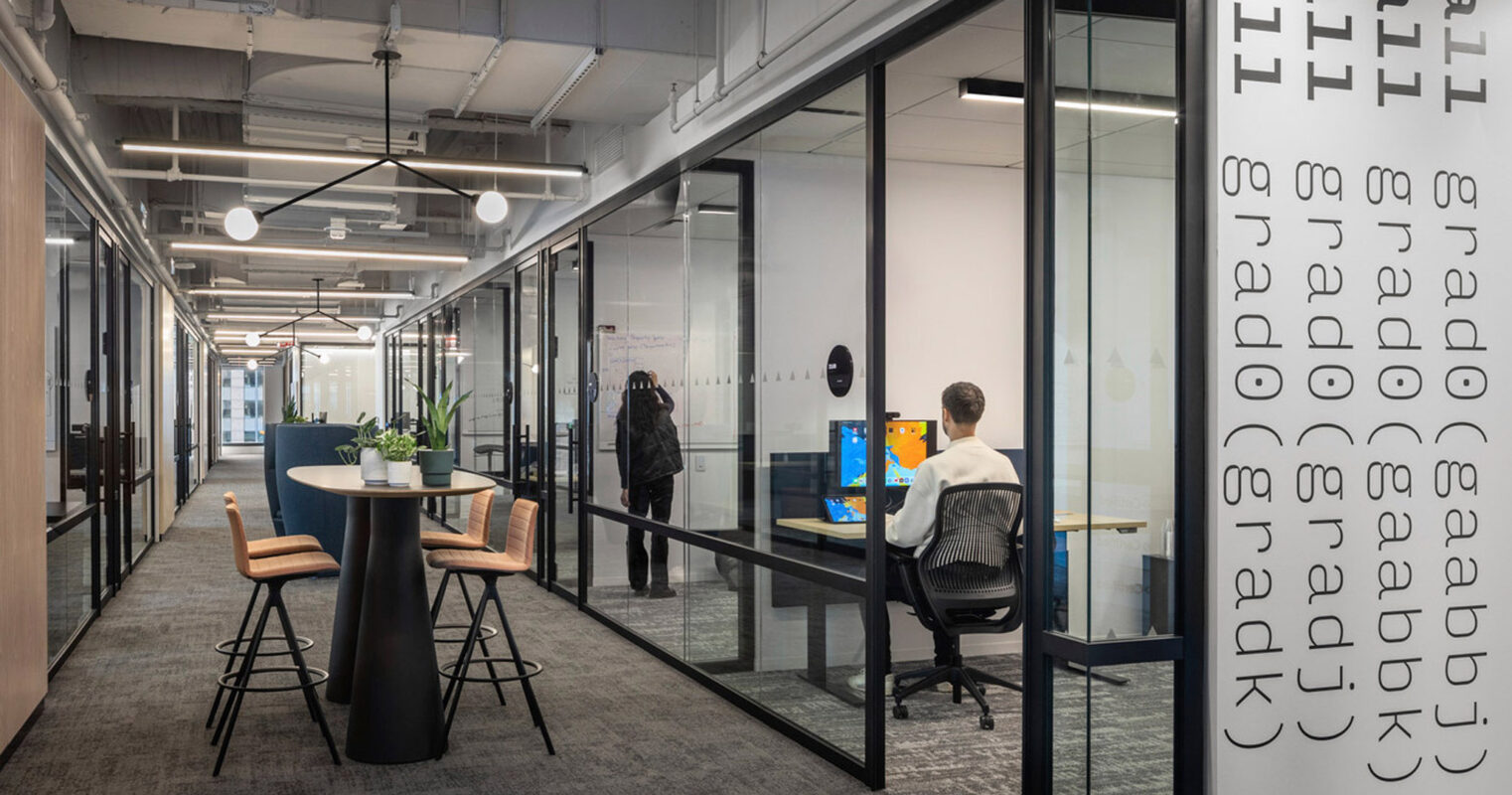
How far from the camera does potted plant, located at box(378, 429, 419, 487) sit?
471 cm

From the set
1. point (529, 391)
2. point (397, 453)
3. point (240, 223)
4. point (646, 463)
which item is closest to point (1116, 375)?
point (397, 453)

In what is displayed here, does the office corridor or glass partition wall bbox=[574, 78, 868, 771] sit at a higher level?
glass partition wall bbox=[574, 78, 868, 771]

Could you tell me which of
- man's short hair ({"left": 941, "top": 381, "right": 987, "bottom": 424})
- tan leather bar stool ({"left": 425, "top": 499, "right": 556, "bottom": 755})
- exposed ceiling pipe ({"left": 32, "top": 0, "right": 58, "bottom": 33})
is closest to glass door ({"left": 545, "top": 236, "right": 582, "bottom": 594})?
tan leather bar stool ({"left": 425, "top": 499, "right": 556, "bottom": 755})

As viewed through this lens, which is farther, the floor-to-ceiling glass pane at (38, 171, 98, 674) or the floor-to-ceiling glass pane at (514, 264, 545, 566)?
the floor-to-ceiling glass pane at (514, 264, 545, 566)

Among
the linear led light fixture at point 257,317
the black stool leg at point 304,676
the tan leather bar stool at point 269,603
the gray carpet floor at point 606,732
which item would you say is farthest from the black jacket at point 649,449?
the linear led light fixture at point 257,317

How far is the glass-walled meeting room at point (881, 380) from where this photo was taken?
10.5 feet

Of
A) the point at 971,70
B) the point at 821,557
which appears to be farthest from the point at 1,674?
the point at 971,70

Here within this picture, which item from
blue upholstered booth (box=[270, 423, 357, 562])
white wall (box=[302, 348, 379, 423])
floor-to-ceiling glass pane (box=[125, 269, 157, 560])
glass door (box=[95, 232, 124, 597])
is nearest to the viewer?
glass door (box=[95, 232, 124, 597])

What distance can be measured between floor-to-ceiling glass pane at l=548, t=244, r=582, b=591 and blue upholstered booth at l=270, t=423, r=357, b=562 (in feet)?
4.94

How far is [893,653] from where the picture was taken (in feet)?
21.3

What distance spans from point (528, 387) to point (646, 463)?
138 inches

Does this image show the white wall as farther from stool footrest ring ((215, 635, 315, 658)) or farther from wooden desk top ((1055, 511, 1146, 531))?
wooden desk top ((1055, 511, 1146, 531))

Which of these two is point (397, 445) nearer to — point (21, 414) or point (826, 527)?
point (21, 414)

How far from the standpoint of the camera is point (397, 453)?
15.7 ft
